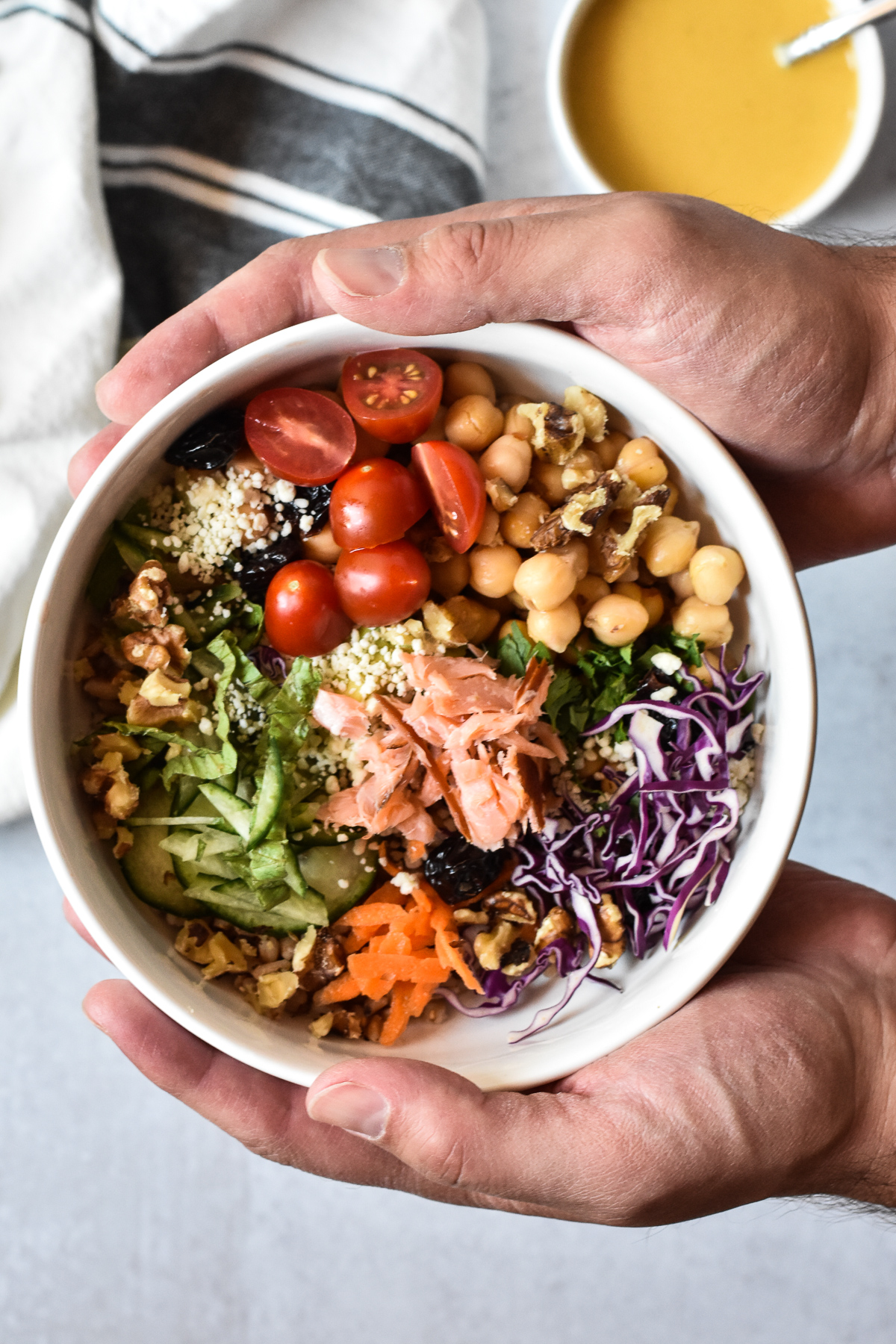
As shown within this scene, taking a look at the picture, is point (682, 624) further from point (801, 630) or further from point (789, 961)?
point (789, 961)

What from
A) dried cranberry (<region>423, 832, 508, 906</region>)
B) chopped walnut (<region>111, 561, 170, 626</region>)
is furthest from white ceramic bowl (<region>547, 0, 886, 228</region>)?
dried cranberry (<region>423, 832, 508, 906</region>)

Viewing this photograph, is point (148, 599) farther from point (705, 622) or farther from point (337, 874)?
point (705, 622)

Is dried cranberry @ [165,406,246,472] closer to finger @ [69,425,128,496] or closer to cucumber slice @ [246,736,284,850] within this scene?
finger @ [69,425,128,496]

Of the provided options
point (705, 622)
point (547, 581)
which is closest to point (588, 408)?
point (547, 581)

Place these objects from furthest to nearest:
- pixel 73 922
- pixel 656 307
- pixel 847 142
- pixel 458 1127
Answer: pixel 847 142 < pixel 73 922 < pixel 656 307 < pixel 458 1127

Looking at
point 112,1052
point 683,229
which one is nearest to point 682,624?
point 683,229

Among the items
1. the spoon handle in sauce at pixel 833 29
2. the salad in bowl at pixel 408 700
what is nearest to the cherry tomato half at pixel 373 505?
→ the salad in bowl at pixel 408 700
